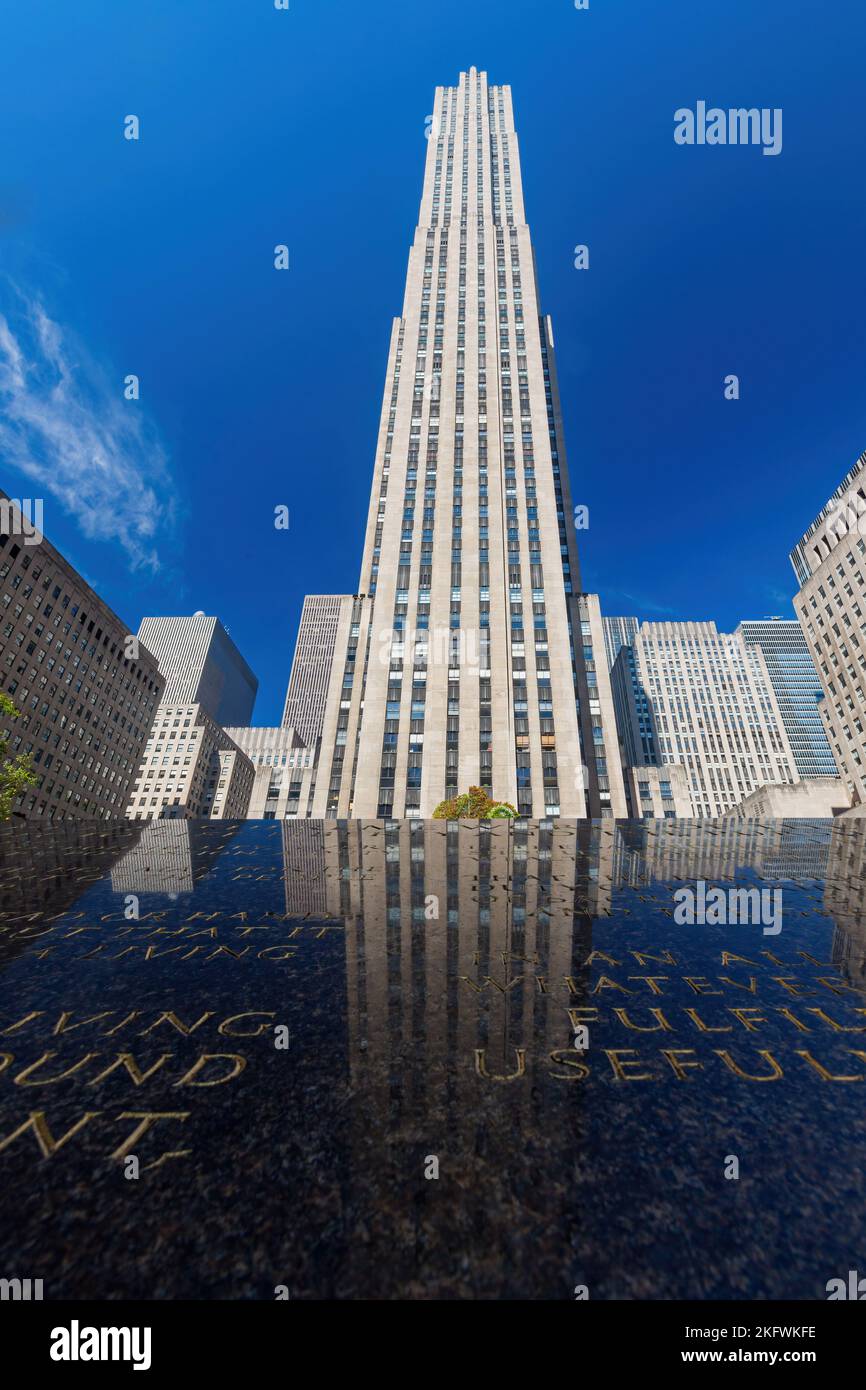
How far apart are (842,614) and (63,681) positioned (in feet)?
440

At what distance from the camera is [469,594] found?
238ft

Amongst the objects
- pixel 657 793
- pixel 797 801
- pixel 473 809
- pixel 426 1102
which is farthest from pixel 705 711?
pixel 426 1102

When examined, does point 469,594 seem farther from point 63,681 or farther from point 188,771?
point 188,771

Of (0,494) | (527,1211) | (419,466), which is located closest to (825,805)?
(527,1211)

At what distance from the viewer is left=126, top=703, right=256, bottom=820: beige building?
145750 mm

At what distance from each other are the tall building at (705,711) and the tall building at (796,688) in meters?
18.8

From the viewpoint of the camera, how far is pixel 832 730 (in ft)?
308

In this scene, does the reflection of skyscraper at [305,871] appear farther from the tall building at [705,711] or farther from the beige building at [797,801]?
the tall building at [705,711]

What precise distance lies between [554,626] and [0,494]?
272 ft

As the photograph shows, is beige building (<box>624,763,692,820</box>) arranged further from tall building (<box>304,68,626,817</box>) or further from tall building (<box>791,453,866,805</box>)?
tall building (<box>304,68,626,817</box>)

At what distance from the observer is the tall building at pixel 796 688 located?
17473 cm

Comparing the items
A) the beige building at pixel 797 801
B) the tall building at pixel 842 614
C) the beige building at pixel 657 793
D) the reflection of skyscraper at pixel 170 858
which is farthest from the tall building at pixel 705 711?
the reflection of skyscraper at pixel 170 858

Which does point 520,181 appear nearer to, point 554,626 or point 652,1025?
point 554,626

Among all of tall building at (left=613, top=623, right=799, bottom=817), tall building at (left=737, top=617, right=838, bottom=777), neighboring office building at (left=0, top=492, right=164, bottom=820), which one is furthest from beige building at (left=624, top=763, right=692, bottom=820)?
tall building at (left=737, top=617, right=838, bottom=777)
